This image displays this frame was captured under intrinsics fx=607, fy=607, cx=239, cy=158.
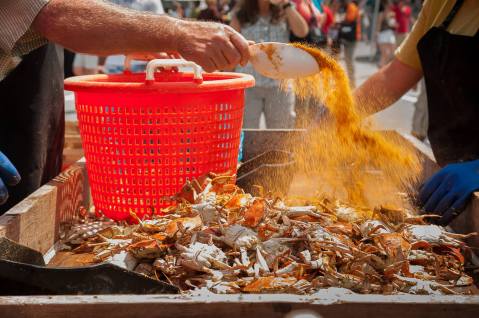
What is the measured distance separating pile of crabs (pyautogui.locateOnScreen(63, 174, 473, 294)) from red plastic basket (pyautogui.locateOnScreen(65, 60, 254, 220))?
116 millimetres

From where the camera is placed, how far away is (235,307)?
1347mm

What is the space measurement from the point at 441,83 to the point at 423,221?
861mm

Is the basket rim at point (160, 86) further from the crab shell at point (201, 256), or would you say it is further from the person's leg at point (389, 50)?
the person's leg at point (389, 50)

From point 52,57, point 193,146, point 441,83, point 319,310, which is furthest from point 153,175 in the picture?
point 441,83

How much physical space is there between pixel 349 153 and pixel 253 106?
3093mm

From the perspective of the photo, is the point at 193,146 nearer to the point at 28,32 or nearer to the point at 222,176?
the point at 222,176

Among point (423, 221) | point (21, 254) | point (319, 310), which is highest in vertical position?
point (319, 310)

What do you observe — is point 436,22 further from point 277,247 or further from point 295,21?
point 295,21

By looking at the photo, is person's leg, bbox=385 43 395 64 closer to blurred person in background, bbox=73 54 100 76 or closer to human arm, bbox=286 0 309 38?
blurred person in background, bbox=73 54 100 76

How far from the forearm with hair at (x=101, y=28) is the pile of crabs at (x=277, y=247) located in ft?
1.90

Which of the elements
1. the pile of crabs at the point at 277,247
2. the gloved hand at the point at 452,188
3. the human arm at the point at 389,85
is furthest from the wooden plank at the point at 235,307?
the human arm at the point at 389,85

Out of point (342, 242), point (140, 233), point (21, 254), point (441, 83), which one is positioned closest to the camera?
point (21, 254)

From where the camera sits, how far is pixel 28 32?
2344 millimetres

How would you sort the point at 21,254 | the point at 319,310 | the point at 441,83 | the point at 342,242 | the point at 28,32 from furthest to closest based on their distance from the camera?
the point at 441,83 → the point at 28,32 → the point at 342,242 → the point at 21,254 → the point at 319,310
